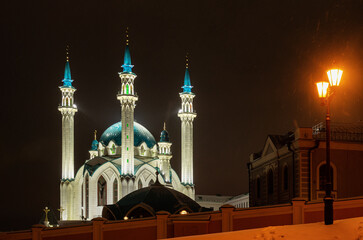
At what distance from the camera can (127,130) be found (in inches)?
2562

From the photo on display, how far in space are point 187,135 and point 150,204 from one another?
115 feet

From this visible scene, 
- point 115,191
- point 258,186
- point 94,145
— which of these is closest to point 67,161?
point 115,191

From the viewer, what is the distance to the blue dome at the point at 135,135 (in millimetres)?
75312

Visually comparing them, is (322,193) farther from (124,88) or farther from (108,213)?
(124,88)

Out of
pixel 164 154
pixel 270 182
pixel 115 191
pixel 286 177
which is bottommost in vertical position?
pixel 270 182

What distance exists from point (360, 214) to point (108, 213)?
21.6 m

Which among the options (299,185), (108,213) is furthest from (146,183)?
(299,185)

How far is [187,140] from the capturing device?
7262 cm

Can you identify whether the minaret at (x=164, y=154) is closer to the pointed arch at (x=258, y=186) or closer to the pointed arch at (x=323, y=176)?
the pointed arch at (x=258, y=186)

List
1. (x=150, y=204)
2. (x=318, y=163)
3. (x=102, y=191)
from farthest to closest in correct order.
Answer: (x=102, y=191), (x=150, y=204), (x=318, y=163)

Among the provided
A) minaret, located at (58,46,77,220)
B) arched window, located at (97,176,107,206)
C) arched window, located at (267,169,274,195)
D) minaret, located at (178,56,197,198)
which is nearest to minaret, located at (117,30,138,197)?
arched window, located at (97,176,107,206)

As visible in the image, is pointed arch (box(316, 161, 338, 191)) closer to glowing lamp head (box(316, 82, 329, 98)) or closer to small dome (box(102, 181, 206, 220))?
small dome (box(102, 181, 206, 220))

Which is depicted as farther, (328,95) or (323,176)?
(323,176)

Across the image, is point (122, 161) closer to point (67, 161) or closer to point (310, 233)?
point (67, 161)
